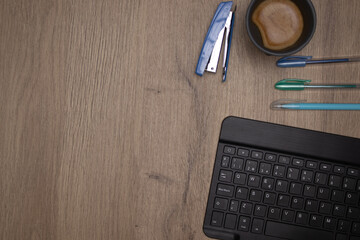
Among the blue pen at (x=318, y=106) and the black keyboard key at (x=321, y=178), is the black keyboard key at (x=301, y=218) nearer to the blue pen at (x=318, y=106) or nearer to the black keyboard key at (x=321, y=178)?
the black keyboard key at (x=321, y=178)

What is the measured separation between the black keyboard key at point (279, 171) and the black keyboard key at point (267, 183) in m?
0.01

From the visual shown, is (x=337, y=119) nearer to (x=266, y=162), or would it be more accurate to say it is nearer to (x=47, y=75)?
(x=266, y=162)

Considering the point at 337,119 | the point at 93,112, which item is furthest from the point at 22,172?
the point at 337,119

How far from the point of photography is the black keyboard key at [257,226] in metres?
0.69

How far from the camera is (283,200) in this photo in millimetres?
688

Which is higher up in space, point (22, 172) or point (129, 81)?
point (129, 81)

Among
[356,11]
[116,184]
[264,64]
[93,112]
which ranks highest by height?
[356,11]

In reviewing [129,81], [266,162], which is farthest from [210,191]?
[129,81]

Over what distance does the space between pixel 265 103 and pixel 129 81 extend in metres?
0.24

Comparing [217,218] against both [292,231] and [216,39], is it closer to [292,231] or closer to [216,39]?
[292,231]

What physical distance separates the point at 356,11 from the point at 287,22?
13cm

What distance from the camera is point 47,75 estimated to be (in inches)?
27.6

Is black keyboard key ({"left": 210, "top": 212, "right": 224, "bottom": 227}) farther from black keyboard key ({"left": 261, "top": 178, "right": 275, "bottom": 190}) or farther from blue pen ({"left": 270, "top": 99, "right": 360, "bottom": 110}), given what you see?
blue pen ({"left": 270, "top": 99, "right": 360, "bottom": 110})

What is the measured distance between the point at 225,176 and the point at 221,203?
Result: 47mm
